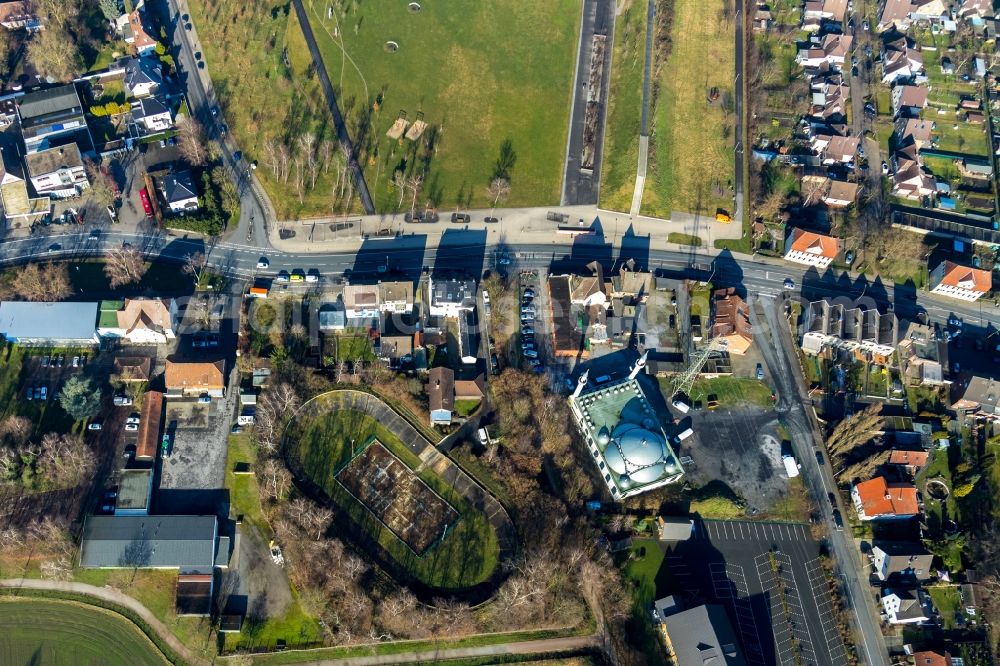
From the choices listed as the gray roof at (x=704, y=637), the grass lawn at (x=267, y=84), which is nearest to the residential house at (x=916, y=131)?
the gray roof at (x=704, y=637)

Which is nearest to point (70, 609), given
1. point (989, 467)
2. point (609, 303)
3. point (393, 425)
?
point (393, 425)

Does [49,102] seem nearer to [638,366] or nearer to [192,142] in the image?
[192,142]

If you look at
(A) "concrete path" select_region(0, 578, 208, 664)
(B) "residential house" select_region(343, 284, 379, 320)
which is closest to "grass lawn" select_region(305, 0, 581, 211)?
(B) "residential house" select_region(343, 284, 379, 320)

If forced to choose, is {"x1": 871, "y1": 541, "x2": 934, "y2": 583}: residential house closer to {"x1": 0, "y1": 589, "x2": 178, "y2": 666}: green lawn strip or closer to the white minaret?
the white minaret

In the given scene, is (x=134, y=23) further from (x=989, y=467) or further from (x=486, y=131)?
(x=989, y=467)

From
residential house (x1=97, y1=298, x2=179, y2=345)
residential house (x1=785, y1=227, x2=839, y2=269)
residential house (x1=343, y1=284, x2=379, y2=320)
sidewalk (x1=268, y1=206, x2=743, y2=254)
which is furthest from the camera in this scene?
residential house (x1=785, y1=227, x2=839, y2=269)
